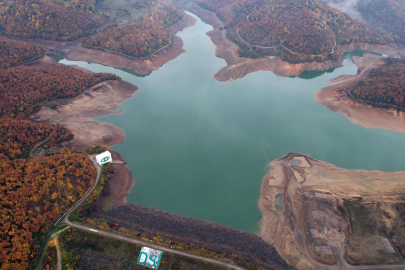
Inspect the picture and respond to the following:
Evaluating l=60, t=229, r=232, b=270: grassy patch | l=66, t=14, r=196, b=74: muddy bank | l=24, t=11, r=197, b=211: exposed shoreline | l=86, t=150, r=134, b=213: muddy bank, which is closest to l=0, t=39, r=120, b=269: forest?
l=24, t=11, r=197, b=211: exposed shoreline

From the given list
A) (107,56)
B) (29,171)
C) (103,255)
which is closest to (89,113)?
(29,171)

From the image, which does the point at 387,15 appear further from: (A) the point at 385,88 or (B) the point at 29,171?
(B) the point at 29,171

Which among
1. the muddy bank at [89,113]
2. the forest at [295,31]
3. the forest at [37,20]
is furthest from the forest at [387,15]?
the forest at [37,20]

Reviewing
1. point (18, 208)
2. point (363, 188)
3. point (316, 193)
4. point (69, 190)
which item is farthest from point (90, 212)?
point (363, 188)

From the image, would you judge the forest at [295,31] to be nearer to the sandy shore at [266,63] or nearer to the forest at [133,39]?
the sandy shore at [266,63]

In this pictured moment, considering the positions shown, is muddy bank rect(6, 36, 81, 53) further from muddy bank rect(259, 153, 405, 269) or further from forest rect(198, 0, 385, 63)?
muddy bank rect(259, 153, 405, 269)

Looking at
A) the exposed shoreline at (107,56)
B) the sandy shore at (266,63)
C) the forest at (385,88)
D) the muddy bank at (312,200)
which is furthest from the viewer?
the exposed shoreline at (107,56)
